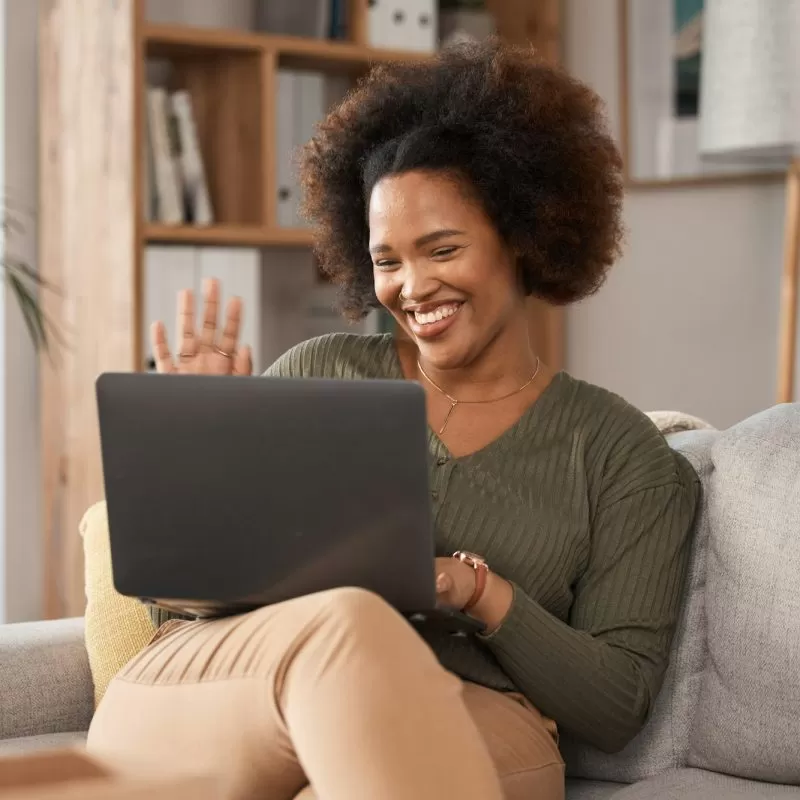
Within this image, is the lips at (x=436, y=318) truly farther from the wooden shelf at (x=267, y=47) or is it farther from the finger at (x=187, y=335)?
the wooden shelf at (x=267, y=47)

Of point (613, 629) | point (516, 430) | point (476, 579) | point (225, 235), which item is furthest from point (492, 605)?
point (225, 235)

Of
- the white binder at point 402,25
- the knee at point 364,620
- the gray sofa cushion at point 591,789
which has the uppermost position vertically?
the white binder at point 402,25

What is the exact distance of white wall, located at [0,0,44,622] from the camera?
129 inches

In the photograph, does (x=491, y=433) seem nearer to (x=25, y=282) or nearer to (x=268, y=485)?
(x=268, y=485)

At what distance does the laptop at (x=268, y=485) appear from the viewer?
4.27 ft

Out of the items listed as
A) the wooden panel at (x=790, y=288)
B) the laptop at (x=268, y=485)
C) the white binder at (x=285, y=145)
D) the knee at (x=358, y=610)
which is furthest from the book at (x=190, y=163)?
the knee at (x=358, y=610)

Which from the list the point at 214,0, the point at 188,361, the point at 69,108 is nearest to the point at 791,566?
the point at 188,361

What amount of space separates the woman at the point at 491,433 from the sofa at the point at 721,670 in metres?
0.06

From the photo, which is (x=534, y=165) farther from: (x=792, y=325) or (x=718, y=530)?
(x=792, y=325)

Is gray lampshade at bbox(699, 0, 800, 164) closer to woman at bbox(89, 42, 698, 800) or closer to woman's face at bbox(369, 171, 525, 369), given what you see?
woman at bbox(89, 42, 698, 800)

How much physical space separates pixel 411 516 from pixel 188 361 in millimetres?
548

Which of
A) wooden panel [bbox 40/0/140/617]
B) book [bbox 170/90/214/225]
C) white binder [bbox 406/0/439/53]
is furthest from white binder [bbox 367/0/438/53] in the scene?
wooden panel [bbox 40/0/140/617]

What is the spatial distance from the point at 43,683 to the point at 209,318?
50 centimetres

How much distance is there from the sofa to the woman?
0.06 meters
